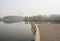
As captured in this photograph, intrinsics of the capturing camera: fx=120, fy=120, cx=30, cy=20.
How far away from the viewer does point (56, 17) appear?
3283 mm

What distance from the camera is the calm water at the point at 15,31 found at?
319 centimetres

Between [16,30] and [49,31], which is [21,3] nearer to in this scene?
[16,30]

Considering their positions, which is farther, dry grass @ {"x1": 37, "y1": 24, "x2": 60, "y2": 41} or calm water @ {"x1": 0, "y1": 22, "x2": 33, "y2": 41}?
calm water @ {"x1": 0, "y1": 22, "x2": 33, "y2": 41}

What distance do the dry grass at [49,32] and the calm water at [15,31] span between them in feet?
1.19

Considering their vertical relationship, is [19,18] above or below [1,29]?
above

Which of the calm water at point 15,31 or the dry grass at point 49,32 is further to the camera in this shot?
the calm water at point 15,31

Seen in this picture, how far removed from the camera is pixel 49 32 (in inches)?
115

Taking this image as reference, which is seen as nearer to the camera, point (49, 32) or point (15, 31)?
point (49, 32)

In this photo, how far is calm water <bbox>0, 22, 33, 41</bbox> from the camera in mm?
3194

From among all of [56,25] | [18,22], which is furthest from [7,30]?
[56,25]

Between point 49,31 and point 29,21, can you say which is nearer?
point 49,31

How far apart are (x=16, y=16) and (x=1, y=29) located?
531mm

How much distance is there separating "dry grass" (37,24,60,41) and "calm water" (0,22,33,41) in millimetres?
363

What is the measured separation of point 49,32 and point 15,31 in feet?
3.01
